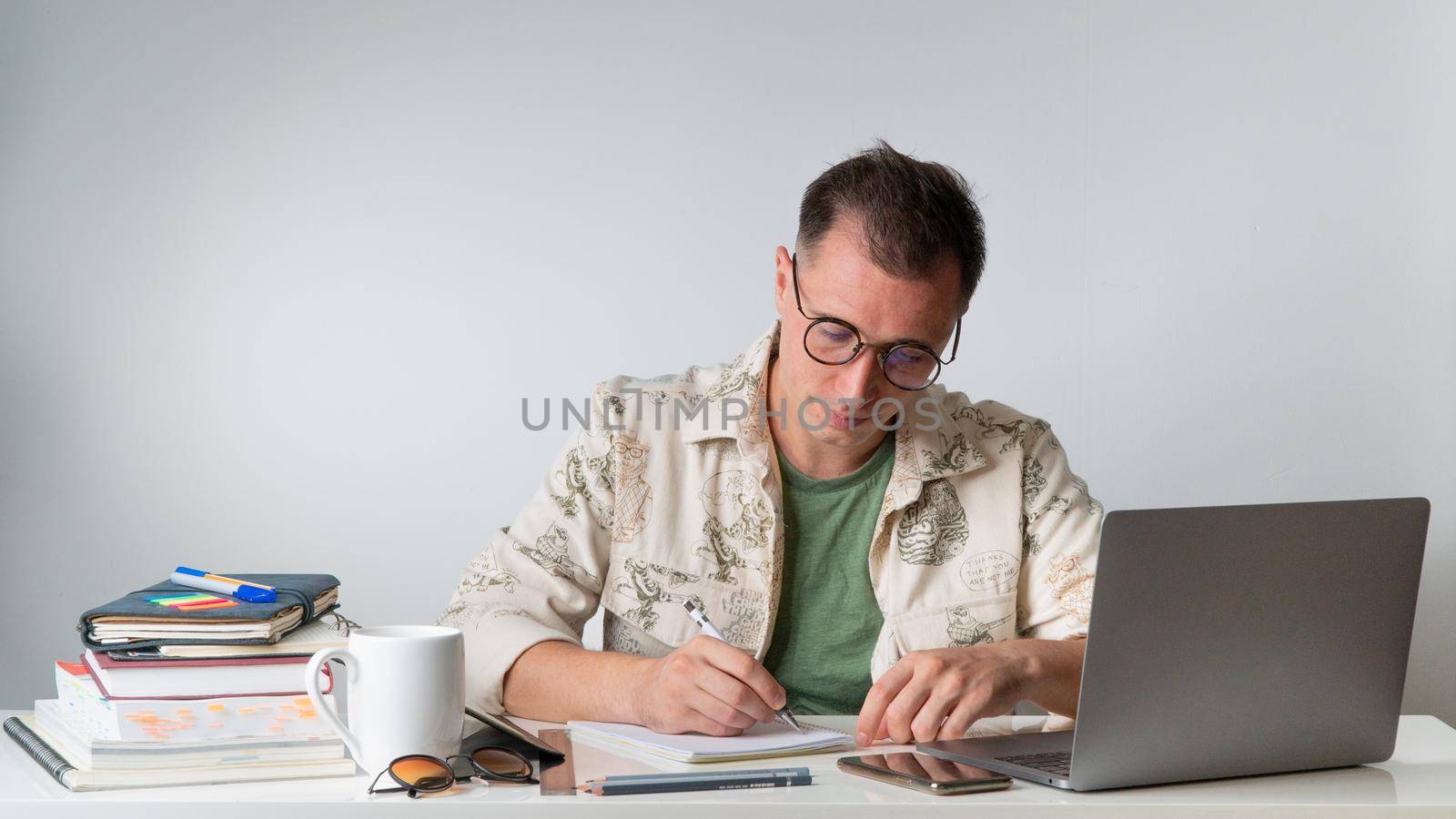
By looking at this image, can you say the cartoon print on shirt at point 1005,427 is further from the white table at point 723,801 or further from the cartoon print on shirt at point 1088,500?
the white table at point 723,801

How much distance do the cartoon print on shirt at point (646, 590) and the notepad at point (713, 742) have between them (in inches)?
14.8

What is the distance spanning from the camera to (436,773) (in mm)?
955

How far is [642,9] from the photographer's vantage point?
2.32m

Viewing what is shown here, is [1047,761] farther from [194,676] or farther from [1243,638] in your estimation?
[194,676]

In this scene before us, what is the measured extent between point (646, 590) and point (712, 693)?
0.49 m

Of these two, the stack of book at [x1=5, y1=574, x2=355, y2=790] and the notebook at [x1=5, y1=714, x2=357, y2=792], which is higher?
the stack of book at [x1=5, y1=574, x2=355, y2=790]

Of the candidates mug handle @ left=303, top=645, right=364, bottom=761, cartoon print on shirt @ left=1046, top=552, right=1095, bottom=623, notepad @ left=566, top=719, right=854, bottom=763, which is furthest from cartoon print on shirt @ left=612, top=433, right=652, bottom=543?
mug handle @ left=303, top=645, right=364, bottom=761

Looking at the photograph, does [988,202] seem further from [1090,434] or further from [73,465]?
[73,465]

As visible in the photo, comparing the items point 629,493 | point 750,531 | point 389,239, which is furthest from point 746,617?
point 389,239

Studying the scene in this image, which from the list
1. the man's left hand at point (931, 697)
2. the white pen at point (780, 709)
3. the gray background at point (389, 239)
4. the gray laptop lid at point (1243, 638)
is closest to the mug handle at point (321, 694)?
the white pen at point (780, 709)

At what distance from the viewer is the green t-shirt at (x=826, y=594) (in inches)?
63.9

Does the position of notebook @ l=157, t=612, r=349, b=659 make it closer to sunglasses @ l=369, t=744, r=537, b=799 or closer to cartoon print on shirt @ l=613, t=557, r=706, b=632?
sunglasses @ l=369, t=744, r=537, b=799

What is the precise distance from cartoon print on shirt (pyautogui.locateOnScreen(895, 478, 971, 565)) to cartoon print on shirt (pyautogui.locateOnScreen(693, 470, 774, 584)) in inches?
7.3

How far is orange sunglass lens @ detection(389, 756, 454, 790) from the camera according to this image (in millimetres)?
944
